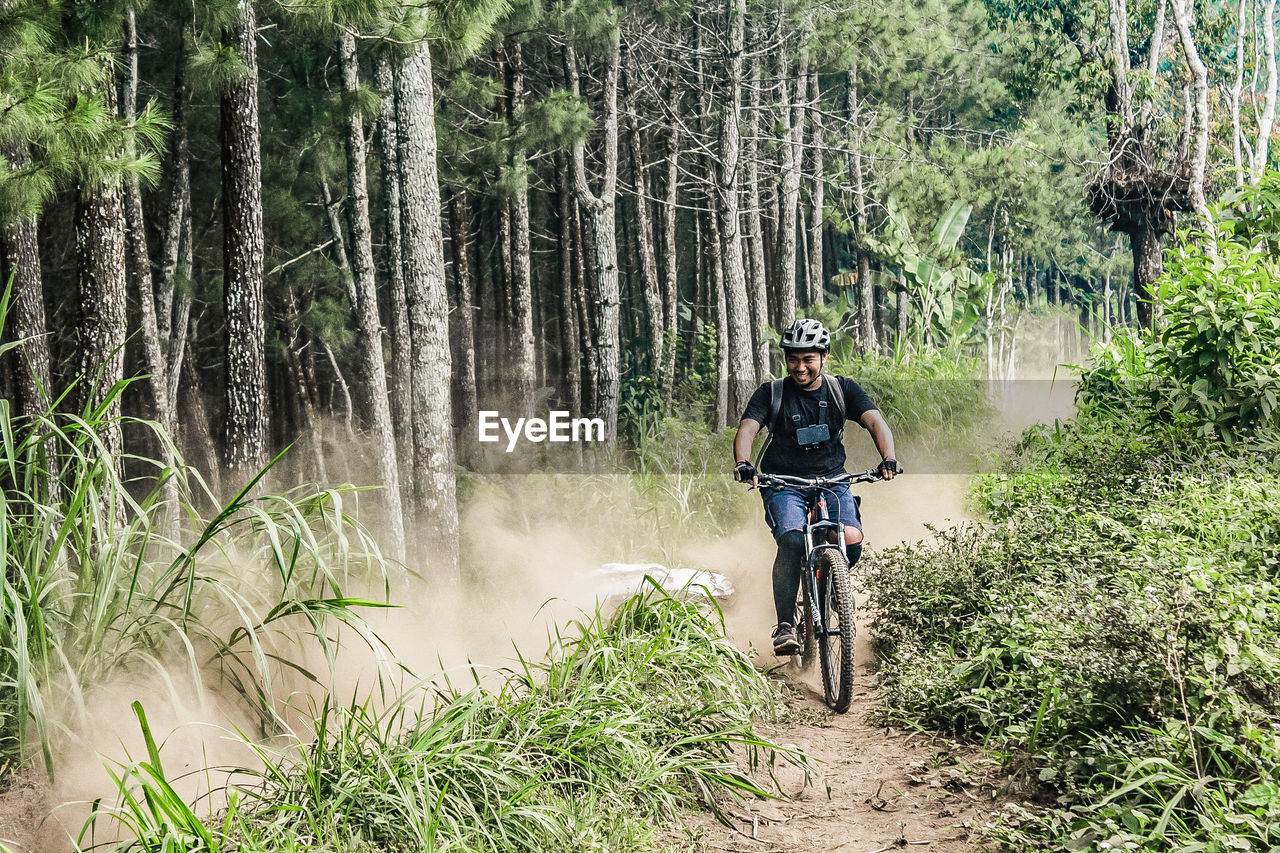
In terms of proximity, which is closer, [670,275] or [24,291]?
[24,291]

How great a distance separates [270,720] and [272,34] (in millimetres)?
14840

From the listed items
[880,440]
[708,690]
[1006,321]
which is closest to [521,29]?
[880,440]

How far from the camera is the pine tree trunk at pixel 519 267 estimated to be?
16.2 meters

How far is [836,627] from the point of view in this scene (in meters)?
6.02

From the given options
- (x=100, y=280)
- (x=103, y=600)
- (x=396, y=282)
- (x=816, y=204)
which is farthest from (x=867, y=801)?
(x=816, y=204)

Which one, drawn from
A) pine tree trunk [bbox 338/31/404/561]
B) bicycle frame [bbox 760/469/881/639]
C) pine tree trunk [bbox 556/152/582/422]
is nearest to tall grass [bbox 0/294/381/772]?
bicycle frame [bbox 760/469/881/639]

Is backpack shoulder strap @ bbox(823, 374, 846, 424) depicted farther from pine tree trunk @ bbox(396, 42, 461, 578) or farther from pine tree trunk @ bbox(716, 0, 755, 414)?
pine tree trunk @ bbox(716, 0, 755, 414)

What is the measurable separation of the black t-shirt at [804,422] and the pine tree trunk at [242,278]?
5.36m

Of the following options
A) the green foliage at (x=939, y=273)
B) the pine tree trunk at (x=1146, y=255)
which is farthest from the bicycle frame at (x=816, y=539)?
the pine tree trunk at (x=1146, y=255)

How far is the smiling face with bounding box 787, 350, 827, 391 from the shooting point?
6.51 m

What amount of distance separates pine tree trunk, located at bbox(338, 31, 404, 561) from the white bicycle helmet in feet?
23.7

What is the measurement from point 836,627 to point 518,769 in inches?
97.9

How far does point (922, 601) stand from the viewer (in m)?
6.72

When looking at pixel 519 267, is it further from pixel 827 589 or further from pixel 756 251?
pixel 827 589
